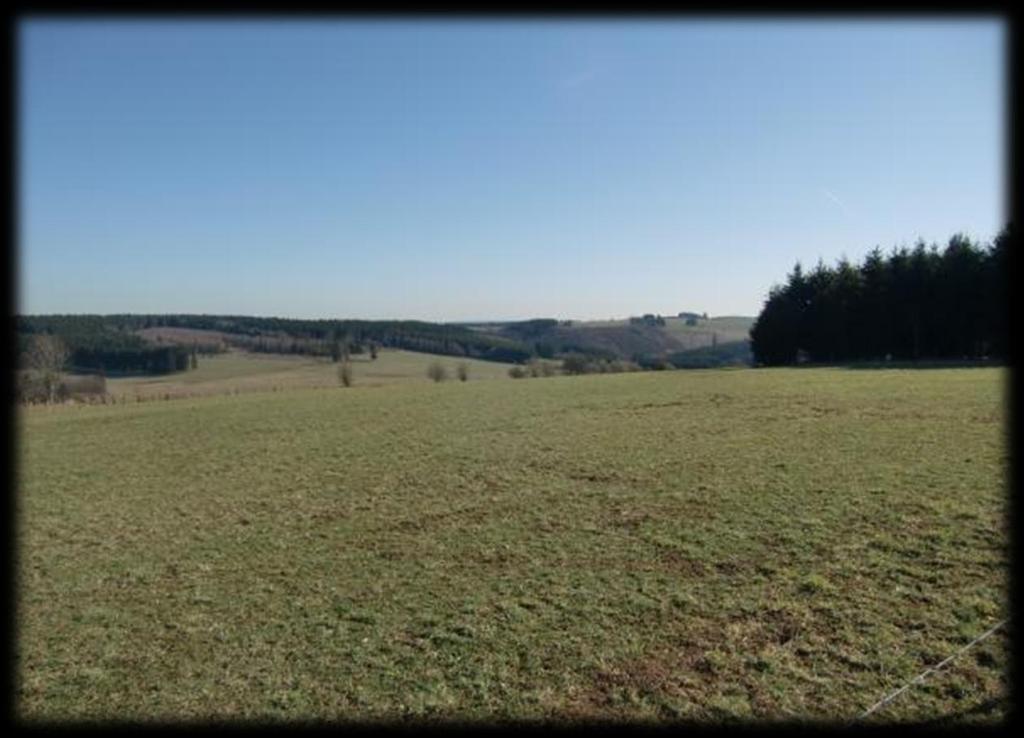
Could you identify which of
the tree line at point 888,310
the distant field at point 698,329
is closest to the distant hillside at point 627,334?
the distant field at point 698,329

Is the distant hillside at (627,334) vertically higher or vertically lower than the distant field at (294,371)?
higher

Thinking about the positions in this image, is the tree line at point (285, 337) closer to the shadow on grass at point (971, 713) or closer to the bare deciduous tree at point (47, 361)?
the bare deciduous tree at point (47, 361)

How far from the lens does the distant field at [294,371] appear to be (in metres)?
68.8

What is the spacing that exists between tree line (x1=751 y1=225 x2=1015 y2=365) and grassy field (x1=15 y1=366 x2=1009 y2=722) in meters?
37.4

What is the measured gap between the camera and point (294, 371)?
281ft

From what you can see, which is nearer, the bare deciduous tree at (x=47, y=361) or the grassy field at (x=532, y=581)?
the grassy field at (x=532, y=581)

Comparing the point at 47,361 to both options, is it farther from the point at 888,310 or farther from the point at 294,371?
the point at 888,310

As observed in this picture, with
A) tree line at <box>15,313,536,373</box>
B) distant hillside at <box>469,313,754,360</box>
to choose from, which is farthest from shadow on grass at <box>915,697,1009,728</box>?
distant hillside at <box>469,313,754,360</box>

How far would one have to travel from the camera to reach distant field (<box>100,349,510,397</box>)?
226 ft

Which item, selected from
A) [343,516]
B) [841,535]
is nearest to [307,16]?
[841,535]

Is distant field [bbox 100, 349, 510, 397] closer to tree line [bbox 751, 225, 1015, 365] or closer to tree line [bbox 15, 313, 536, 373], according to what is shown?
tree line [bbox 15, 313, 536, 373]

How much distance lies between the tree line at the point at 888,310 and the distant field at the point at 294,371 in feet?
93.2

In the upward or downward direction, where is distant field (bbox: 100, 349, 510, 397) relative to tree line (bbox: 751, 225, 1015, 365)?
downward

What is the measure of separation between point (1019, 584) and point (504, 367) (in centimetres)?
9521
